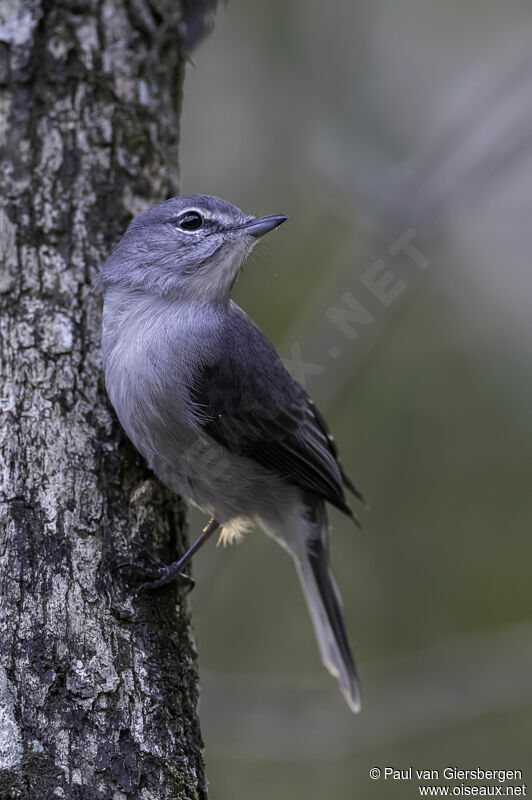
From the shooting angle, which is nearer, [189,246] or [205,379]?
[205,379]

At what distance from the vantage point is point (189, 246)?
3420mm

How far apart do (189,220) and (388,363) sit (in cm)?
282

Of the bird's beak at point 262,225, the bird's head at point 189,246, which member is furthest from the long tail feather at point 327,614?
the bird's beak at point 262,225

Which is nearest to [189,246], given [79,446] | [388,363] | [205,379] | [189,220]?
[189,220]

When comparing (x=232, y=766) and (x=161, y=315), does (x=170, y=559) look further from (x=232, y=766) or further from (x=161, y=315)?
(x=232, y=766)

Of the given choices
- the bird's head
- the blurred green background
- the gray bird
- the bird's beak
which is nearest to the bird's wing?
the gray bird

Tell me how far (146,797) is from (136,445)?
130cm

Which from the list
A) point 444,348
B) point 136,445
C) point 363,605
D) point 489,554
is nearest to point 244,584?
point 363,605

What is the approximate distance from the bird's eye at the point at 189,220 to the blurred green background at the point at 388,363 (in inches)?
27.6

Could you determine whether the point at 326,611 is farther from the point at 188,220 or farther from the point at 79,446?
the point at 188,220

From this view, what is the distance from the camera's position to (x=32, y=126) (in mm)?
3477

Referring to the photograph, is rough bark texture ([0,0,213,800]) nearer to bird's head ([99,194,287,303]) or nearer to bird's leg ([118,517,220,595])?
bird's leg ([118,517,220,595])

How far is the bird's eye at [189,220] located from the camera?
3416 millimetres

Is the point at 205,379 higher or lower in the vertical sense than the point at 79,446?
higher
